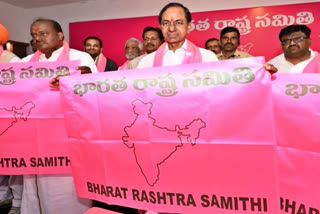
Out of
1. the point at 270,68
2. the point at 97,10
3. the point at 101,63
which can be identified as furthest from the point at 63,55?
the point at 97,10

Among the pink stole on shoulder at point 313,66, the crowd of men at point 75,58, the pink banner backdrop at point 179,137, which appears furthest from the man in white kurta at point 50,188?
the pink stole on shoulder at point 313,66

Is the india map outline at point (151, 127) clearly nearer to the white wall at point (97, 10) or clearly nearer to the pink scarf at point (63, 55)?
the pink scarf at point (63, 55)

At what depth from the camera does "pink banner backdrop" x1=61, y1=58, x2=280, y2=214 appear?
154 cm

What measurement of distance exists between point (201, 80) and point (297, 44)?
1.41 m

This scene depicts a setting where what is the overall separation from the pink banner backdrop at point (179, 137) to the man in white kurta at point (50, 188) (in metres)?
0.46

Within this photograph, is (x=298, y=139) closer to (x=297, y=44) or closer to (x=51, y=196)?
(x=297, y=44)

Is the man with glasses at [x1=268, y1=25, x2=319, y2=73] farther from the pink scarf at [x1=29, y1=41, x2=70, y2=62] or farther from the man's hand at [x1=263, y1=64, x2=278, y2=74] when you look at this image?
the pink scarf at [x1=29, y1=41, x2=70, y2=62]

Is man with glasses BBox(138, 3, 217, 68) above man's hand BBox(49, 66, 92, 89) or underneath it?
above

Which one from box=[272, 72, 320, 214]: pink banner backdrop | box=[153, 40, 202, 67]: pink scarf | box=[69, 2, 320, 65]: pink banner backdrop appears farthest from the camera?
box=[69, 2, 320, 65]: pink banner backdrop

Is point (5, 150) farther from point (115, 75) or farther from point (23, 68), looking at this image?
point (115, 75)

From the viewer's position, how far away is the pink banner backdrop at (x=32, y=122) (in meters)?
2.15

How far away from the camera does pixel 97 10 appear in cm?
693

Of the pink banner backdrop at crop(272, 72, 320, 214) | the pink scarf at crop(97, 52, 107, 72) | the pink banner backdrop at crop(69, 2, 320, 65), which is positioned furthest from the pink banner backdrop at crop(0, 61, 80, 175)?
the pink banner backdrop at crop(69, 2, 320, 65)

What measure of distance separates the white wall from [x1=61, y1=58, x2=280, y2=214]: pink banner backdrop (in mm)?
4790
